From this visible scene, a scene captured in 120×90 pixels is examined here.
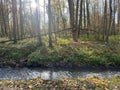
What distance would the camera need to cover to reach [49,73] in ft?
58.2

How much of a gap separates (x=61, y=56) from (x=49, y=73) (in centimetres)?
383

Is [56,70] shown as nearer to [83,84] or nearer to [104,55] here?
[104,55]

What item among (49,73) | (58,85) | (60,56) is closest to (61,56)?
(60,56)

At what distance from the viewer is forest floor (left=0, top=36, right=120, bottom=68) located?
20.5 metres

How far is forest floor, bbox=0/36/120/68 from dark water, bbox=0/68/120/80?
1491 mm

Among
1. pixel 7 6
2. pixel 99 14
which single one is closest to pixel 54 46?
pixel 7 6

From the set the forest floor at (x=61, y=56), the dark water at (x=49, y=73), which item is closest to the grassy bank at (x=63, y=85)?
the dark water at (x=49, y=73)

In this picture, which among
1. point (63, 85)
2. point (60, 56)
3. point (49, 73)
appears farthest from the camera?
point (60, 56)

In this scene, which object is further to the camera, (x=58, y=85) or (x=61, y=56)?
(x=61, y=56)

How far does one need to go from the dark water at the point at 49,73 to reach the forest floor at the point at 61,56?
1491 mm

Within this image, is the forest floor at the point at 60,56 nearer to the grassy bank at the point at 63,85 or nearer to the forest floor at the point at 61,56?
the forest floor at the point at 61,56

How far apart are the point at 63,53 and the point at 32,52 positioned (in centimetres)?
308

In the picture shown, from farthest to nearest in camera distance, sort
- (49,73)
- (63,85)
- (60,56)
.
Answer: (60,56) < (49,73) < (63,85)

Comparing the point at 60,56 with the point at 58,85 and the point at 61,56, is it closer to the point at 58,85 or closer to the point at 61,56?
the point at 61,56
